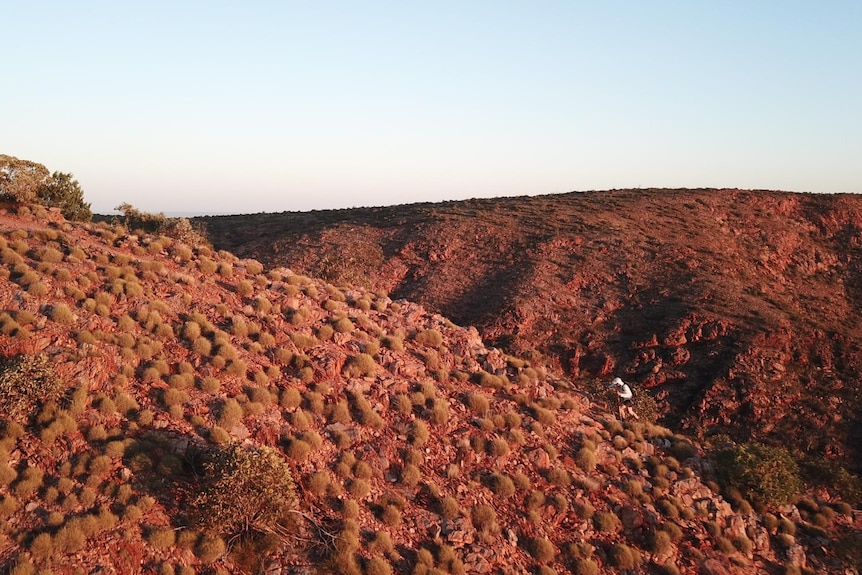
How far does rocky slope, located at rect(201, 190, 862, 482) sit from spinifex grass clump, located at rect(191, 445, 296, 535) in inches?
793

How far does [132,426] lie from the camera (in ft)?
43.1

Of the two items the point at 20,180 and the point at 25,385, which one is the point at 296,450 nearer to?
the point at 25,385

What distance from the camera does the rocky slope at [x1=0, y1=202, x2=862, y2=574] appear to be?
1162cm

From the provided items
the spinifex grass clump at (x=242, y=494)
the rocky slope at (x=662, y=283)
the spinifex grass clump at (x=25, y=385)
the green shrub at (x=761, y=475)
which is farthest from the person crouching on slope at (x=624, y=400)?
the spinifex grass clump at (x=25, y=385)

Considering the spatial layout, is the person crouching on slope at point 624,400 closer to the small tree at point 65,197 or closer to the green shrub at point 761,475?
the green shrub at point 761,475

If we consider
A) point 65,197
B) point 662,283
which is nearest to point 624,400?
point 662,283

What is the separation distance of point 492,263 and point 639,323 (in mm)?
13678

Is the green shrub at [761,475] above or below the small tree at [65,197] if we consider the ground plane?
below

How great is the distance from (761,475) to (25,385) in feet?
68.1

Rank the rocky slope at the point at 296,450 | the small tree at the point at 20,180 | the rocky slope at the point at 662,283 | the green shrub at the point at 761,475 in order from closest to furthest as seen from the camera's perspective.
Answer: the rocky slope at the point at 296,450 → the green shrub at the point at 761,475 → the small tree at the point at 20,180 → the rocky slope at the point at 662,283

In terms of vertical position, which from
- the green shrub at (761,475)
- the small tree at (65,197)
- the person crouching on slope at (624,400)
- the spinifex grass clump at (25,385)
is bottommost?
the green shrub at (761,475)

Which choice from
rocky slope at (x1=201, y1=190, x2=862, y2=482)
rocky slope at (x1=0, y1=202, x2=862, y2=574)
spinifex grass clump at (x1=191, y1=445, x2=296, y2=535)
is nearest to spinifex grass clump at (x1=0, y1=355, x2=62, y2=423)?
rocky slope at (x1=0, y1=202, x2=862, y2=574)

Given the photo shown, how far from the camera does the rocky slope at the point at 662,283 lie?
28.9 m

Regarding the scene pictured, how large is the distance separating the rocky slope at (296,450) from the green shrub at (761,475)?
1.68 feet
